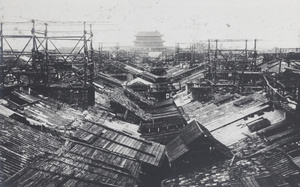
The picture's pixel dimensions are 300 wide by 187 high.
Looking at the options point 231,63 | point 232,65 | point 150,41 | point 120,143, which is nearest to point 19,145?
point 120,143

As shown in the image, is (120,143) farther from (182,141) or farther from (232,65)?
(232,65)

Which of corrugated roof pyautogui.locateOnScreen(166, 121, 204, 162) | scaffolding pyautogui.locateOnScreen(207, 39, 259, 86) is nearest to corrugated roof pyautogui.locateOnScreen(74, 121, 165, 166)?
corrugated roof pyautogui.locateOnScreen(166, 121, 204, 162)

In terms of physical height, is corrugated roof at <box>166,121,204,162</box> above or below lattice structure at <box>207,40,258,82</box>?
below

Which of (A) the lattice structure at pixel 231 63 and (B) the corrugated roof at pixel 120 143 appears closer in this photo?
(B) the corrugated roof at pixel 120 143

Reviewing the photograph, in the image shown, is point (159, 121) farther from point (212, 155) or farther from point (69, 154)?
point (69, 154)

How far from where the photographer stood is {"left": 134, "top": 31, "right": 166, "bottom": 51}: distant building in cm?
11050

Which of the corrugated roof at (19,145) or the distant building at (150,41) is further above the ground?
the distant building at (150,41)

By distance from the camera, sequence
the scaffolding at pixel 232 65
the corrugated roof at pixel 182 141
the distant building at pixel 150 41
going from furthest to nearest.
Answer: the distant building at pixel 150 41
the scaffolding at pixel 232 65
the corrugated roof at pixel 182 141

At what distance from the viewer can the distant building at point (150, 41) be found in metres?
110

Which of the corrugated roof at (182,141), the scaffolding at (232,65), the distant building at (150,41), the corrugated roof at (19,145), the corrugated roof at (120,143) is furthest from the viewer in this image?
the distant building at (150,41)

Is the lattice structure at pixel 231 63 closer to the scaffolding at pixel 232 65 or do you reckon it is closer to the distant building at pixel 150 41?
the scaffolding at pixel 232 65

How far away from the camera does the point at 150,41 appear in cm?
11288

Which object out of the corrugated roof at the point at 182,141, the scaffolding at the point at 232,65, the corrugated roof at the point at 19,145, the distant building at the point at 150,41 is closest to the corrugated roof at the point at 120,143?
the corrugated roof at the point at 182,141

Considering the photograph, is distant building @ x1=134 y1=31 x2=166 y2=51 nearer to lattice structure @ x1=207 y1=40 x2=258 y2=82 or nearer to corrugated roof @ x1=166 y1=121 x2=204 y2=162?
lattice structure @ x1=207 y1=40 x2=258 y2=82
